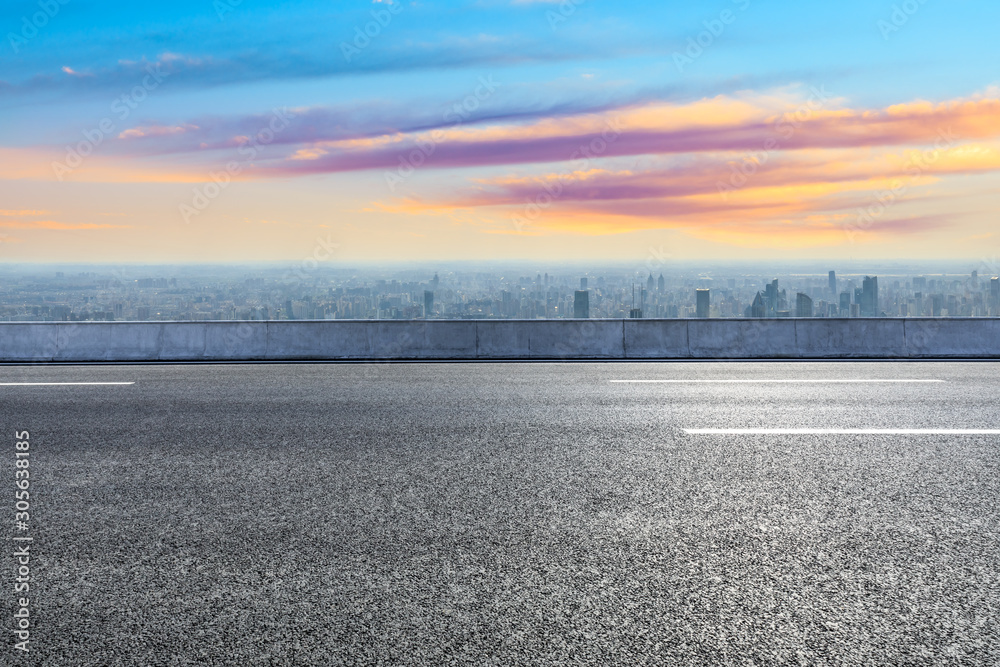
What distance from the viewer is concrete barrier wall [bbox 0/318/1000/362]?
48.2ft

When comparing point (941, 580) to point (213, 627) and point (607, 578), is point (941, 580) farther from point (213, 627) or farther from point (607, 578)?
point (213, 627)

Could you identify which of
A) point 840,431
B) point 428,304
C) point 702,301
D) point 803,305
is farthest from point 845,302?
point 840,431

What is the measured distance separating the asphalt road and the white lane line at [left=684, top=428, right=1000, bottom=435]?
2.7 inches

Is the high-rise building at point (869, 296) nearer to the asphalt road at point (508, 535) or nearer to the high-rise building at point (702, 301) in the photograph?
the high-rise building at point (702, 301)

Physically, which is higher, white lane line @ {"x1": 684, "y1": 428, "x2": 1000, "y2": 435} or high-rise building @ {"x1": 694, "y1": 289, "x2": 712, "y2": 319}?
high-rise building @ {"x1": 694, "y1": 289, "x2": 712, "y2": 319}

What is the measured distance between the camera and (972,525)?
4.61 m

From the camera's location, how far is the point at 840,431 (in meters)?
7.43

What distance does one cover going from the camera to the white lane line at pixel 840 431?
7.32m

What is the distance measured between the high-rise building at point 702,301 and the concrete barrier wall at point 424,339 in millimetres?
761

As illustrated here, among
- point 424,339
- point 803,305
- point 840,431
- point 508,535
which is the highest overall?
point 803,305

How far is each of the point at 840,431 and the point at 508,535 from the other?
4.32m

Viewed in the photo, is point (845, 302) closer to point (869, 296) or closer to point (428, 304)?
point (869, 296)

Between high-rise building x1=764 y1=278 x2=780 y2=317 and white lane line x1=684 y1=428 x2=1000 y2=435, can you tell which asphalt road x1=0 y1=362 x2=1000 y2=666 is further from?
high-rise building x1=764 y1=278 x2=780 y2=317

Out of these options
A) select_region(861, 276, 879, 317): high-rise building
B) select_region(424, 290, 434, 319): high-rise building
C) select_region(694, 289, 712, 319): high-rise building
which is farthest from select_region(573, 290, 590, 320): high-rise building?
select_region(861, 276, 879, 317): high-rise building
